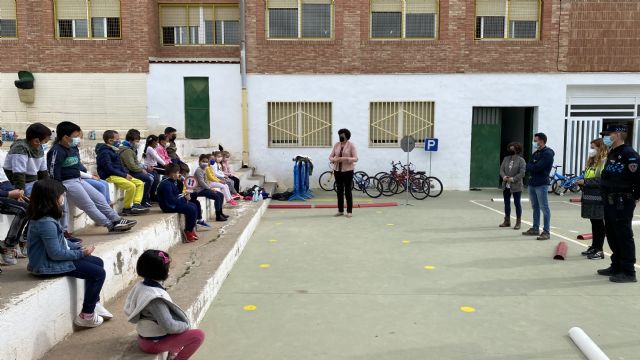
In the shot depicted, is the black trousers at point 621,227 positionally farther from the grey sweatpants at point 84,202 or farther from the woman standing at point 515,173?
the grey sweatpants at point 84,202

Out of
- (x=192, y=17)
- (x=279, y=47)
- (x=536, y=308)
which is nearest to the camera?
(x=536, y=308)

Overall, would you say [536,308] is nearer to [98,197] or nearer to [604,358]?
[604,358]

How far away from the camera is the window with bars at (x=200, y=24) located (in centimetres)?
1638

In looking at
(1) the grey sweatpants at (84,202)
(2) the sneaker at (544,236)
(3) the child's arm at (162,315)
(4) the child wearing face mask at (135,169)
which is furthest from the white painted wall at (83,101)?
(3) the child's arm at (162,315)

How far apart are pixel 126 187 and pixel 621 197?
6.57m

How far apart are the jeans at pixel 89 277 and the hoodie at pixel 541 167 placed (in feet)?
22.9

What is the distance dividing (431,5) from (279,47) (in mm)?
4886

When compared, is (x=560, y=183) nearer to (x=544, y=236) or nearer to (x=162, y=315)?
(x=544, y=236)

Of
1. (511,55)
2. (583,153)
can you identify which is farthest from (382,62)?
(583,153)

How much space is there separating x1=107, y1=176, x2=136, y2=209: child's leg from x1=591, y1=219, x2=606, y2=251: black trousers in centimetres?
665

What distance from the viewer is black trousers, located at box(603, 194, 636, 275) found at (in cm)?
603

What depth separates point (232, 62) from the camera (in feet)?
50.6

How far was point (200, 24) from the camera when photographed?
1647 cm

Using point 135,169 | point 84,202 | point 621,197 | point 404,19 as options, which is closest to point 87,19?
point 135,169
